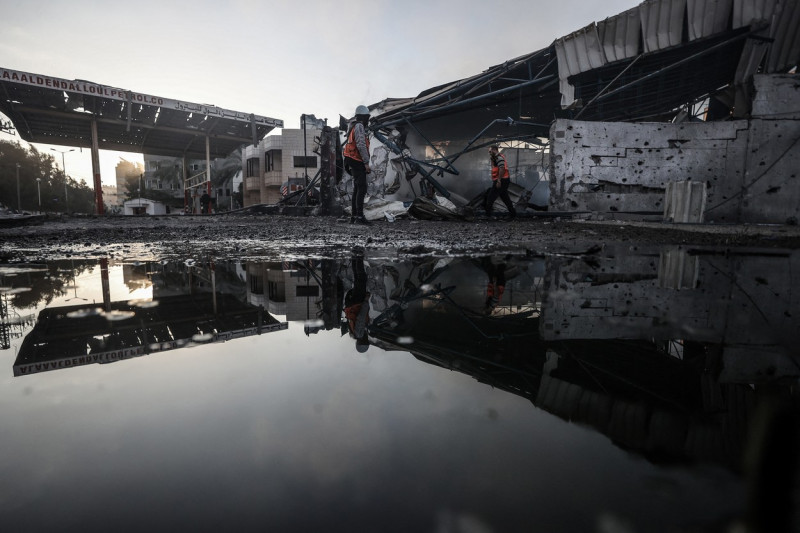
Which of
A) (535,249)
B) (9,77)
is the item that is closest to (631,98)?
(535,249)

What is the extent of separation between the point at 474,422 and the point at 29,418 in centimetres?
81

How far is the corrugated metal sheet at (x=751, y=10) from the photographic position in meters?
6.42

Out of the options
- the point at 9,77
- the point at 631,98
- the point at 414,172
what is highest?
the point at 9,77

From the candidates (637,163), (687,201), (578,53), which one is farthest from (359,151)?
(687,201)

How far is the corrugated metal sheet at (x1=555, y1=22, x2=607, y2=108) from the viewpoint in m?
7.64

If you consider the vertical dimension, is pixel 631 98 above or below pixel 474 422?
above

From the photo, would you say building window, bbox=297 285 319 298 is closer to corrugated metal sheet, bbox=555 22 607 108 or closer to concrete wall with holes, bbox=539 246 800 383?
concrete wall with holes, bbox=539 246 800 383

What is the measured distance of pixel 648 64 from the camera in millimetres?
7816

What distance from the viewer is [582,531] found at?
0.46m

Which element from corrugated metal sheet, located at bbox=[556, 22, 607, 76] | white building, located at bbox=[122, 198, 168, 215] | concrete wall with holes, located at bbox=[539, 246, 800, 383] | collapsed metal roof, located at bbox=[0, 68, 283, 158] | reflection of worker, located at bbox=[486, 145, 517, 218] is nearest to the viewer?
concrete wall with holes, located at bbox=[539, 246, 800, 383]

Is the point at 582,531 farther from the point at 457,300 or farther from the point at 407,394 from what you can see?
the point at 457,300

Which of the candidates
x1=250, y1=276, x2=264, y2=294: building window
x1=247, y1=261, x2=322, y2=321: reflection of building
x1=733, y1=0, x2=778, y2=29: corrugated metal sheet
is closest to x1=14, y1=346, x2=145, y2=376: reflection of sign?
x1=247, y1=261, x2=322, y2=321: reflection of building

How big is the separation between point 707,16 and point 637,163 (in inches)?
97.9

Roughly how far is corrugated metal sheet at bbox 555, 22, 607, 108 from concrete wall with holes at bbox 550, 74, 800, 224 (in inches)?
46.0
